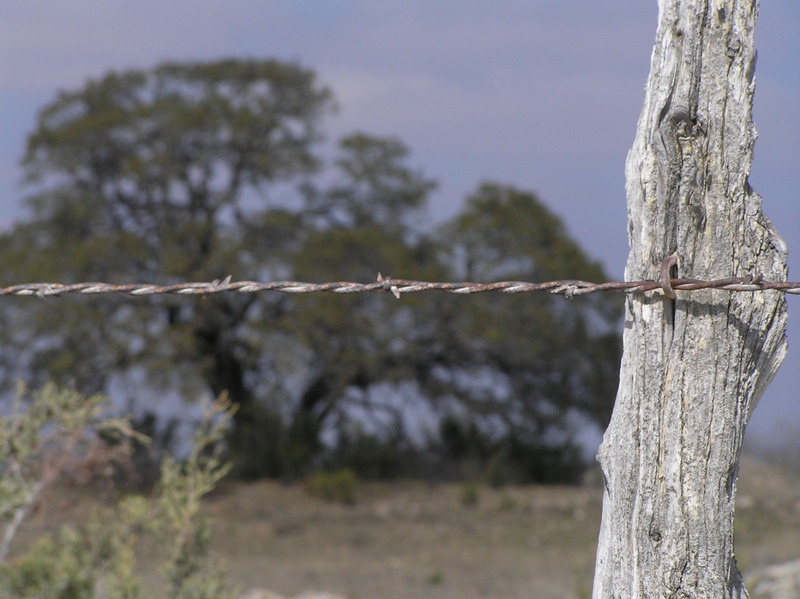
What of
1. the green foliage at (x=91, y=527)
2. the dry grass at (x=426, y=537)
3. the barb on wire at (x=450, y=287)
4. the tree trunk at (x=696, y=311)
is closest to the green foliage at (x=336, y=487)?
the dry grass at (x=426, y=537)

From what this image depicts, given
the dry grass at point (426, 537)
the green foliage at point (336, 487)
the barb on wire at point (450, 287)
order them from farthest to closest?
the green foliage at point (336, 487)
the dry grass at point (426, 537)
the barb on wire at point (450, 287)

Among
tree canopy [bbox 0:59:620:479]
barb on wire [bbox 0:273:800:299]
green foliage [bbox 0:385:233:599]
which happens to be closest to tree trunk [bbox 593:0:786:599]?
barb on wire [bbox 0:273:800:299]

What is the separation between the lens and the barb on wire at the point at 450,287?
53.6 inches

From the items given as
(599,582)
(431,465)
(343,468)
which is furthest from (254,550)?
(599,582)

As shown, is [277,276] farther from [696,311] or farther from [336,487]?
[696,311]

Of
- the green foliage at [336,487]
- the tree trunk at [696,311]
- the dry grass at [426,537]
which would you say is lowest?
the dry grass at [426,537]

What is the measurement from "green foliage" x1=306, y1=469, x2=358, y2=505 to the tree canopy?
2.68 feet

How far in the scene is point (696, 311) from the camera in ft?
4.59

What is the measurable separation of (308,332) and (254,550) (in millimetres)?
3169

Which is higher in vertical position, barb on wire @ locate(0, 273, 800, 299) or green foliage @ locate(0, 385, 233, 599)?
barb on wire @ locate(0, 273, 800, 299)

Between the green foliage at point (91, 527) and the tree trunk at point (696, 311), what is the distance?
2.07 meters

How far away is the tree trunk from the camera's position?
→ 4.58ft

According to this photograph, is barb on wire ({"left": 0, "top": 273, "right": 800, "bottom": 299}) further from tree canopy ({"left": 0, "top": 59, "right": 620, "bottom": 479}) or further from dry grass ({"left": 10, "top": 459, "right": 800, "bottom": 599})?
tree canopy ({"left": 0, "top": 59, "right": 620, "bottom": 479})

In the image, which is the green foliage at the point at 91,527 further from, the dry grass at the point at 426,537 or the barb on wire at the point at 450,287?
the dry grass at the point at 426,537
